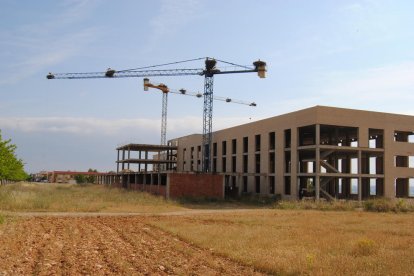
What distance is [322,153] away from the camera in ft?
150

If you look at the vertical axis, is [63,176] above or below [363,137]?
below

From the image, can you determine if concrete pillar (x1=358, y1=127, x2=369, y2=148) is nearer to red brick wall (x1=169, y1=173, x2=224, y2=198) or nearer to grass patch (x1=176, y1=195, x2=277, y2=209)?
grass patch (x1=176, y1=195, x2=277, y2=209)

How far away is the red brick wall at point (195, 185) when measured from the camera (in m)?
46.0

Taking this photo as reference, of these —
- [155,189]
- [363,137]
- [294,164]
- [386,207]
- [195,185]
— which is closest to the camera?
[386,207]

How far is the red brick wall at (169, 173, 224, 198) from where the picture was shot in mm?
46000

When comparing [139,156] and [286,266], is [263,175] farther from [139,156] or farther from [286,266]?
[286,266]

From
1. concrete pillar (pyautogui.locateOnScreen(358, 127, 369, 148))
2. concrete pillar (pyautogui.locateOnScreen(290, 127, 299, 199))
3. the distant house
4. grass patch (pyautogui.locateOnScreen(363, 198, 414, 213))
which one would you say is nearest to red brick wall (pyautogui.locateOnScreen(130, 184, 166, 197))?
concrete pillar (pyautogui.locateOnScreen(290, 127, 299, 199))

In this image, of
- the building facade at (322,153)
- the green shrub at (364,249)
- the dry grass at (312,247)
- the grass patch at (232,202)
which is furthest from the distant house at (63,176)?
the green shrub at (364,249)

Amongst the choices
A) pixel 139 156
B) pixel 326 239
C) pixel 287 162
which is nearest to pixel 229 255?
pixel 326 239

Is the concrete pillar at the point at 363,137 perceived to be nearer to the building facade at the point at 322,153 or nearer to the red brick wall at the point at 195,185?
the building facade at the point at 322,153

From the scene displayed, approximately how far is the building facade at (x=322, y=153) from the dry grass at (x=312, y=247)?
21.7m

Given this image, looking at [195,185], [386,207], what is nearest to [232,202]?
[195,185]

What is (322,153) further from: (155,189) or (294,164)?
(155,189)

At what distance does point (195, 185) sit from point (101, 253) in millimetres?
34023
